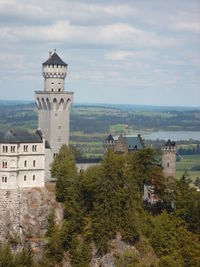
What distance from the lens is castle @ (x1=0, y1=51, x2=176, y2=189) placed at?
7344cm

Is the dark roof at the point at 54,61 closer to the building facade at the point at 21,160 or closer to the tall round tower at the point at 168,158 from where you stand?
the building facade at the point at 21,160

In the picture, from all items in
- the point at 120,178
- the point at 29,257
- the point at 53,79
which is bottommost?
the point at 29,257

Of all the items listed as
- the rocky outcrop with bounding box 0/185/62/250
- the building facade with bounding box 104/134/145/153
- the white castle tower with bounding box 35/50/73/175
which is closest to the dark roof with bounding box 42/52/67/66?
the white castle tower with bounding box 35/50/73/175

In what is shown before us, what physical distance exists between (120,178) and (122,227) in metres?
4.74

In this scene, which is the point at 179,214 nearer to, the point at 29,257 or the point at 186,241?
the point at 186,241

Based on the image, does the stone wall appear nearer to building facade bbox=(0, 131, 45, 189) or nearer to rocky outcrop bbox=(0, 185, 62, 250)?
rocky outcrop bbox=(0, 185, 62, 250)

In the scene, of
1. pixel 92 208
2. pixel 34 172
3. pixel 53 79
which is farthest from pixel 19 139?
pixel 53 79

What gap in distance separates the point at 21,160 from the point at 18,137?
7.99 ft

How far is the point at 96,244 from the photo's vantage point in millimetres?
70625

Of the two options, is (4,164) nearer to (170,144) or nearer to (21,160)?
(21,160)

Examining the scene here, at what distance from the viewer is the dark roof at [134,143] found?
87.4 m

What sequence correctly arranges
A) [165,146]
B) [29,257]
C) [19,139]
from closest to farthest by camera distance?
[29,257] < [19,139] < [165,146]

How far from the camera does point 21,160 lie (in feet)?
244

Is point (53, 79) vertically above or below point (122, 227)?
above
